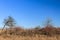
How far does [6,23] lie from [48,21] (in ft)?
44.7

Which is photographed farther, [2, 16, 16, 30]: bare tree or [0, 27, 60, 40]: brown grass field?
[2, 16, 16, 30]: bare tree

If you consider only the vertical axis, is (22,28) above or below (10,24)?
below

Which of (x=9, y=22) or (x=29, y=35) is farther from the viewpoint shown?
(x=9, y=22)

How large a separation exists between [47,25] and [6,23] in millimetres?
13864

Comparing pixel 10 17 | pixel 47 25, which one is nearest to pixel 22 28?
pixel 47 25

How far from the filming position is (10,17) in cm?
4503

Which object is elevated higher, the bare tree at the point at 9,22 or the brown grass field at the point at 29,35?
the bare tree at the point at 9,22

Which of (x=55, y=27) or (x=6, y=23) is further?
(x=6, y=23)

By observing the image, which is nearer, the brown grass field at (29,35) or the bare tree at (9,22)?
the brown grass field at (29,35)

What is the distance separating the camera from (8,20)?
45.4m

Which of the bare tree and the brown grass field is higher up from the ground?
the bare tree

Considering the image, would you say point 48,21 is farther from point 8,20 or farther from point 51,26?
point 8,20

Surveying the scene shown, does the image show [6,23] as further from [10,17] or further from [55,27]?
[55,27]

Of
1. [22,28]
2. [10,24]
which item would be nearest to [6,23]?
[10,24]
